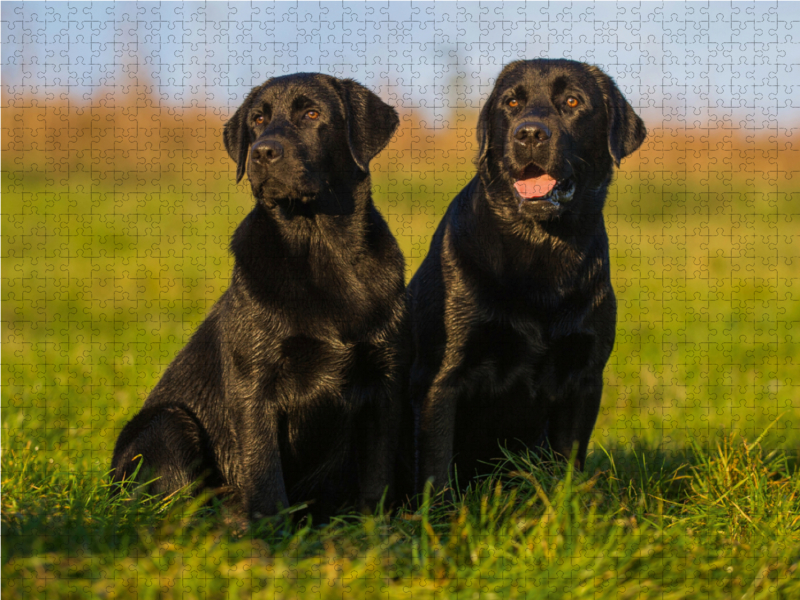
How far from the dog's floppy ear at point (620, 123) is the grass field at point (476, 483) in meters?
0.70

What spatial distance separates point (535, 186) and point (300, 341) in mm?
1213

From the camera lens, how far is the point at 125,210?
1113 centimetres

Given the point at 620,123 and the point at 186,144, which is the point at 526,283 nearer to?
the point at 620,123

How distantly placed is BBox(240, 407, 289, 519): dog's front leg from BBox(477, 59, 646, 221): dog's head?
1396 millimetres

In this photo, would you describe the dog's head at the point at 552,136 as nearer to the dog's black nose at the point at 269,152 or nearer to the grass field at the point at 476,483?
the grass field at the point at 476,483

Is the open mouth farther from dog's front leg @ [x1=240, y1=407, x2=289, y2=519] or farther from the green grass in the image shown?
dog's front leg @ [x1=240, y1=407, x2=289, y2=519]

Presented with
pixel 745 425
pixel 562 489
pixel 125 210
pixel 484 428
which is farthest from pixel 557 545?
pixel 125 210

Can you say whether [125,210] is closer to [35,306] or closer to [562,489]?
[35,306]

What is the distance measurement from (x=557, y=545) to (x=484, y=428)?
3.87 feet

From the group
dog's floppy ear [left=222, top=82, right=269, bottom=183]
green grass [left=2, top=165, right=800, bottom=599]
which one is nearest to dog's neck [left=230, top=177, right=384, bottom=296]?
dog's floppy ear [left=222, top=82, right=269, bottom=183]

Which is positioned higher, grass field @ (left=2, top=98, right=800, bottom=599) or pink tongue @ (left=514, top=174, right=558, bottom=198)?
pink tongue @ (left=514, top=174, right=558, bottom=198)

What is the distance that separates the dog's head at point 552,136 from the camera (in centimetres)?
352

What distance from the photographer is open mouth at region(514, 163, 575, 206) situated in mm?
3543

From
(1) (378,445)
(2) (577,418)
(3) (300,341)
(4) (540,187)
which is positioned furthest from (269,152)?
(2) (577,418)
